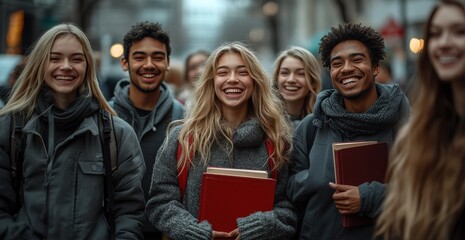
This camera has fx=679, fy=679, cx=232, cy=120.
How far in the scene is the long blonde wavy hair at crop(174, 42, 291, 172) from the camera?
453cm

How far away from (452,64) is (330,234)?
159cm

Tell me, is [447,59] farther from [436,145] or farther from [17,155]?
[17,155]

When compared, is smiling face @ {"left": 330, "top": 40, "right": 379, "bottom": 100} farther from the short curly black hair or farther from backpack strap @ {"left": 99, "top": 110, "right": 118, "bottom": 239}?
backpack strap @ {"left": 99, "top": 110, "right": 118, "bottom": 239}

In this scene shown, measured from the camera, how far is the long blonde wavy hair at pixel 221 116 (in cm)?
453

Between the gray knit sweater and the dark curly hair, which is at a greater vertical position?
the dark curly hair

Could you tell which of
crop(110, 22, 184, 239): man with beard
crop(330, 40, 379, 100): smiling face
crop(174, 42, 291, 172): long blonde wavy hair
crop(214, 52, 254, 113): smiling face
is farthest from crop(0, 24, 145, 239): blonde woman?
crop(330, 40, 379, 100): smiling face

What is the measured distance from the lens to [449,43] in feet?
10.5

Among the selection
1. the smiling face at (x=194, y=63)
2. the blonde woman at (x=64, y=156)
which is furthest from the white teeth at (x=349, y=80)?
the smiling face at (x=194, y=63)

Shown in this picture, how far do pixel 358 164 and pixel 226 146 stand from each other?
89 centimetres

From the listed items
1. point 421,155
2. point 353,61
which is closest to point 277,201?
point 353,61

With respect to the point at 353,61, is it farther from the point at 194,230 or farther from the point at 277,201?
the point at 194,230

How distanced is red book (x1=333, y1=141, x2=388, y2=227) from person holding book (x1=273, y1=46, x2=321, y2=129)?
1.86m

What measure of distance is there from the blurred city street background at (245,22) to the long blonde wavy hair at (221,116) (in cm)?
58

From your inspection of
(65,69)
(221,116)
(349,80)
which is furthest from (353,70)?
(65,69)
